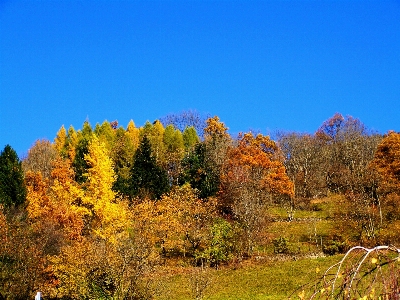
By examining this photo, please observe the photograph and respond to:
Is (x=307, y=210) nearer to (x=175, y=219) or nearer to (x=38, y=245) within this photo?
(x=175, y=219)

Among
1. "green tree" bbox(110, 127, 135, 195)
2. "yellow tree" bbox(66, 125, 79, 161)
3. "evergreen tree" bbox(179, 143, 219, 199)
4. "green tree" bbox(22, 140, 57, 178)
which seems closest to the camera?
"evergreen tree" bbox(179, 143, 219, 199)

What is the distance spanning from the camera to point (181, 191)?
141 feet

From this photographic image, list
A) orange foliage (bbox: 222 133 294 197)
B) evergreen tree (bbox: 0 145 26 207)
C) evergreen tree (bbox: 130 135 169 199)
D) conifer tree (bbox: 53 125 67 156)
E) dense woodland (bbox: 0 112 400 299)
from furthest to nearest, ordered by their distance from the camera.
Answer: conifer tree (bbox: 53 125 67 156), evergreen tree (bbox: 130 135 169 199), orange foliage (bbox: 222 133 294 197), evergreen tree (bbox: 0 145 26 207), dense woodland (bbox: 0 112 400 299)

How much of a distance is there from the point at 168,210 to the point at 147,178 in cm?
1109

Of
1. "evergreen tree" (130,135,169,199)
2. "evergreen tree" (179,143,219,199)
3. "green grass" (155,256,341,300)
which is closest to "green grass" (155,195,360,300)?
"green grass" (155,256,341,300)

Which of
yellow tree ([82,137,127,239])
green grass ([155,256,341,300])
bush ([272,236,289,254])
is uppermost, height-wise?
yellow tree ([82,137,127,239])

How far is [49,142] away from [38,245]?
52.4 m

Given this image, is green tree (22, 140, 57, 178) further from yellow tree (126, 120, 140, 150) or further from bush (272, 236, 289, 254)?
bush (272, 236, 289, 254)

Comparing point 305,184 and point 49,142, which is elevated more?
point 49,142

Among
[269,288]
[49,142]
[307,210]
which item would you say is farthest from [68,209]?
[49,142]

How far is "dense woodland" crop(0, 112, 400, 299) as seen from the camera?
2451cm

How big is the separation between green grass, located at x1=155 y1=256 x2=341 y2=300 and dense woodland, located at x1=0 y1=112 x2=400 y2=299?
2.47 metres

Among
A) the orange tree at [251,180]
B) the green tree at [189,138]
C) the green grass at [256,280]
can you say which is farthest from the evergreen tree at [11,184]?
the green tree at [189,138]

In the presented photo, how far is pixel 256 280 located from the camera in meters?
27.8
